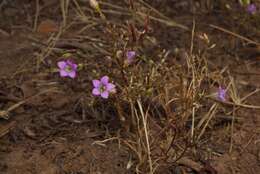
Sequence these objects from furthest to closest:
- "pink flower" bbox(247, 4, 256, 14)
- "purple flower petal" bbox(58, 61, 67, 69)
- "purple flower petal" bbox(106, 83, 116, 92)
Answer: "pink flower" bbox(247, 4, 256, 14)
"purple flower petal" bbox(58, 61, 67, 69)
"purple flower petal" bbox(106, 83, 116, 92)

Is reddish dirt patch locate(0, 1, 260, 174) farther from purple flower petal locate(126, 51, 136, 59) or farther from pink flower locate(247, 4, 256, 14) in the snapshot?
purple flower petal locate(126, 51, 136, 59)

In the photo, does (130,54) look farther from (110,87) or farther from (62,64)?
(62,64)

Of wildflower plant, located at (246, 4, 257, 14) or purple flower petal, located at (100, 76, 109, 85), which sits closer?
purple flower petal, located at (100, 76, 109, 85)

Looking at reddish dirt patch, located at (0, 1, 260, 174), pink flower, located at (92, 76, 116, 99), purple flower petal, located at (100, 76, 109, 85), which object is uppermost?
purple flower petal, located at (100, 76, 109, 85)

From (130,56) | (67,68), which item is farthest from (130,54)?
(67,68)

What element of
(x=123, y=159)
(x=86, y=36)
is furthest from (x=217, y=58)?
(x=123, y=159)

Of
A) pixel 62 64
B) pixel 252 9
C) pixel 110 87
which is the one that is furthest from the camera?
pixel 252 9

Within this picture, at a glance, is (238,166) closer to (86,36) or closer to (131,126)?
(131,126)

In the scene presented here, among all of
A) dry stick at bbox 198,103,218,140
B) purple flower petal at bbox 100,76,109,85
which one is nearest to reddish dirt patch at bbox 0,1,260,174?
dry stick at bbox 198,103,218,140
